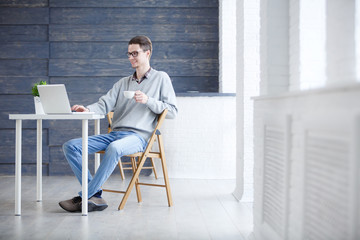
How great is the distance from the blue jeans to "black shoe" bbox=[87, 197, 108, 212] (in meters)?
0.05

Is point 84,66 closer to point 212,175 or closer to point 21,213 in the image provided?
point 212,175

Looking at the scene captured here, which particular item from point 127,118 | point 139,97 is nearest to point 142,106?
point 127,118

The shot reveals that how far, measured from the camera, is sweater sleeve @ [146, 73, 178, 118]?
301 centimetres

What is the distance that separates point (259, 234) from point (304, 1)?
124cm

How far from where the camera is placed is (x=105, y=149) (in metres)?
3.07

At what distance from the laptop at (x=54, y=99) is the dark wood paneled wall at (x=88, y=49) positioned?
203 cm

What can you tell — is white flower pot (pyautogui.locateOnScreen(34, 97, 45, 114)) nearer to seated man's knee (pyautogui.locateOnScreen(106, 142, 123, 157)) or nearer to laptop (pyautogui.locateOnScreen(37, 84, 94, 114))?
laptop (pyautogui.locateOnScreen(37, 84, 94, 114))

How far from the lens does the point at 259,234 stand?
2223 millimetres

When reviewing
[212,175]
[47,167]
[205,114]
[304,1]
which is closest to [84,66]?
[47,167]

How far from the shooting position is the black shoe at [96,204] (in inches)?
113

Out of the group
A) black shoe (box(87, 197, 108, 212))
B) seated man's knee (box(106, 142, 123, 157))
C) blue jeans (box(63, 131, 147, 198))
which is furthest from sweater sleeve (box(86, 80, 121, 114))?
black shoe (box(87, 197, 108, 212))

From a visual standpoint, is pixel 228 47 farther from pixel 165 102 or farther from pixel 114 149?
pixel 114 149

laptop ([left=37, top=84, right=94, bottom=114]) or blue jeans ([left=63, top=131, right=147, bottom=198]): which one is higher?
laptop ([left=37, top=84, right=94, bottom=114])

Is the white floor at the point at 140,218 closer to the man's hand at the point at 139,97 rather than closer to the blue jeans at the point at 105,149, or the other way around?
the blue jeans at the point at 105,149
